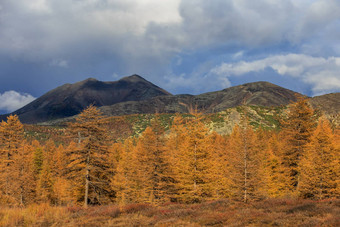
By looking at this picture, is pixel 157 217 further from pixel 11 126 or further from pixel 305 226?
pixel 11 126

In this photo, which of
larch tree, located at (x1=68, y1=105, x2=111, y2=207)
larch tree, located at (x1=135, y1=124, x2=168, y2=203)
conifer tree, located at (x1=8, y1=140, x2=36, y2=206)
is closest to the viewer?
larch tree, located at (x1=135, y1=124, x2=168, y2=203)

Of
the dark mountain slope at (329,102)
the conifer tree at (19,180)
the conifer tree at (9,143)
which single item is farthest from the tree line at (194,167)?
the dark mountain slope at (329,102)

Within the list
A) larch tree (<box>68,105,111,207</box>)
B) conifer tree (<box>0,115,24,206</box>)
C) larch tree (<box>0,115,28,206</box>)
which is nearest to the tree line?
larch tree (<box>68,105,111,207</box>)

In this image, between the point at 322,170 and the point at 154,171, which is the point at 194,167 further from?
the point at 322,170

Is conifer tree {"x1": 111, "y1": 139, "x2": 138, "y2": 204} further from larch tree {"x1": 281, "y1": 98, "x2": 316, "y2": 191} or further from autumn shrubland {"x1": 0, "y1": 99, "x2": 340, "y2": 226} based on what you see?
larch tree {"x1": 281, "y1": 98, "x2": 316, "y2": 191}

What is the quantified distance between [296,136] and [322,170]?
281 inches

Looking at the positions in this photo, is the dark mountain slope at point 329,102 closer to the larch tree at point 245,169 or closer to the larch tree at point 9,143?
the larch tree at point 245,169

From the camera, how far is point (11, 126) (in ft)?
108

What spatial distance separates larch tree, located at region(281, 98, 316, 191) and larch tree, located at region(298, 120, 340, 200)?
15.5 ft

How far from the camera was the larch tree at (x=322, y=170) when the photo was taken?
19.5 metres

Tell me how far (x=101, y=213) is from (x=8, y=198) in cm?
2002

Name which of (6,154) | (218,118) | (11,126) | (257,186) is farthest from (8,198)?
(218,118)

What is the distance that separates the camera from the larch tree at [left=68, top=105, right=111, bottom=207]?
2247 cm

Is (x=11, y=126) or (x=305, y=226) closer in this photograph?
(x=305, y=226)
